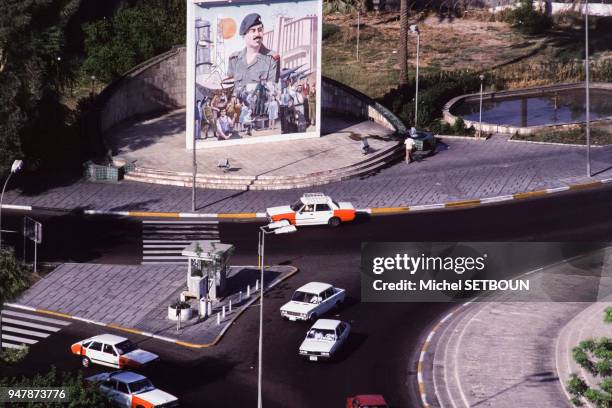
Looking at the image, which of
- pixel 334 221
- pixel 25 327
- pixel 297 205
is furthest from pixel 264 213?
pixel 25 327

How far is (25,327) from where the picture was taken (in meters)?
56.9

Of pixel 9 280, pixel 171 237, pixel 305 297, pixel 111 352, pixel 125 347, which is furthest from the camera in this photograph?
pixel 171 237

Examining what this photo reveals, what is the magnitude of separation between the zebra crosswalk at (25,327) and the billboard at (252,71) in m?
20.6

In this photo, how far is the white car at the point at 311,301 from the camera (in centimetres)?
5684

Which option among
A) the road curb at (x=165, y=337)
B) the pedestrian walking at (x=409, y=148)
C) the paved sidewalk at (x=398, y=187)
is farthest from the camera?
→ the pedestrian walking at (x=409, y=148)

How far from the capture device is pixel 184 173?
75.1 metres

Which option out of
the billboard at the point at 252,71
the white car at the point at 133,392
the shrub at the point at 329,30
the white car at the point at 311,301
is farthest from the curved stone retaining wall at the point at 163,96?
the white car at the point at 133,392

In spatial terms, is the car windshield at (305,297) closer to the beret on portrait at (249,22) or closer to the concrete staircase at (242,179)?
the concrete staircase at (242,179)

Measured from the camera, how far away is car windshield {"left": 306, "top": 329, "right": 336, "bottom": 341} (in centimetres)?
5332

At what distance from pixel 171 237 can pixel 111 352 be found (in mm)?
15762

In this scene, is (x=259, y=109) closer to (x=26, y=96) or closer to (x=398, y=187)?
(x=398, y=187)

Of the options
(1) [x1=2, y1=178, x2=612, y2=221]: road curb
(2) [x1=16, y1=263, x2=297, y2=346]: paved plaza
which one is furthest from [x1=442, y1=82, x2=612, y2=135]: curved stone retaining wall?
(2) [x1=16, y1=263, x2=297, y2=346]: paved plaza

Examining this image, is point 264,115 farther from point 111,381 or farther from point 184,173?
point 111,381

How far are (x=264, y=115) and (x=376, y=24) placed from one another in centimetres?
3685
